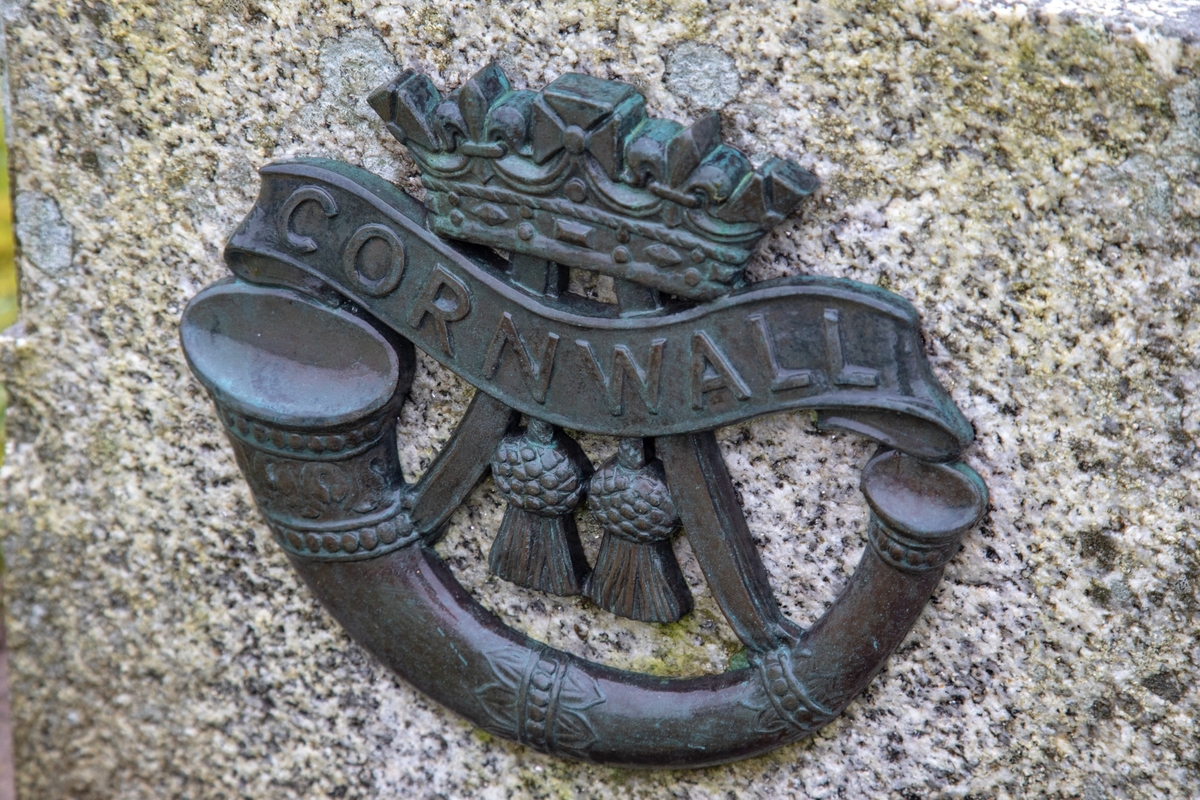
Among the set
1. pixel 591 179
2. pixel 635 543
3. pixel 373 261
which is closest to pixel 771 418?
pixel 635 543

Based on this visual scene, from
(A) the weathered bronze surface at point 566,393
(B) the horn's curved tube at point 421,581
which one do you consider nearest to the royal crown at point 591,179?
(A) the weathered bronze surface at point 566,393

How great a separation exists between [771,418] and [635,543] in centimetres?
19

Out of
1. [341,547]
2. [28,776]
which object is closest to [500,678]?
[341,547]

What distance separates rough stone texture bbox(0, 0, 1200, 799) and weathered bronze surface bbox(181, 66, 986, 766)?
46 millimetres

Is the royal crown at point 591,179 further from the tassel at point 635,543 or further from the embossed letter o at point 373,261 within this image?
the tassel at point 635,543

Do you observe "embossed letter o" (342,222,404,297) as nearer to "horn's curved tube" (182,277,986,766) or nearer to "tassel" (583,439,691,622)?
"horn's curved tube" (182,277,986,766)

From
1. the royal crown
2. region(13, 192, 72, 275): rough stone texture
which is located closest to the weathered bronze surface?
the royal crown

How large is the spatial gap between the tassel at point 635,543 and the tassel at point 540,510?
0.09ft

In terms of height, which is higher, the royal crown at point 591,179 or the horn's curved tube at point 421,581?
the royal crown at point 591,179

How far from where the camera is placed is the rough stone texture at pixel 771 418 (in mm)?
879

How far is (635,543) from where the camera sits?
1104mm

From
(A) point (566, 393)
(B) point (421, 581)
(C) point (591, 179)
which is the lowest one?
(B) point (421, 581)

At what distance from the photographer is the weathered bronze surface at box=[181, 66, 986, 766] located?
94 cm

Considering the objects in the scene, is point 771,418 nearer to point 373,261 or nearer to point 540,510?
point 540,510
